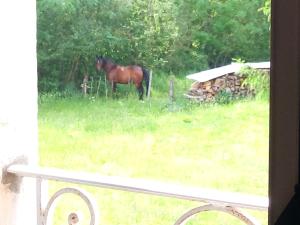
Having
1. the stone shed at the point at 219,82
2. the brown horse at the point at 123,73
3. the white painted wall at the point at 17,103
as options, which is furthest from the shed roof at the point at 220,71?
the white painted wall at the point at 17,103

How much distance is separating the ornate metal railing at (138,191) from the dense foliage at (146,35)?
22 centimetres

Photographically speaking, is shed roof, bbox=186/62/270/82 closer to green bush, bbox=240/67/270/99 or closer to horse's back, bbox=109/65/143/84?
green bush, bbox=240/67/270/99

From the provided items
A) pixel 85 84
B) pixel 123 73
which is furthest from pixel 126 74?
pixel 85 84

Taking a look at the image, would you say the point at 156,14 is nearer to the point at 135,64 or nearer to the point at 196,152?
the point at 135,64

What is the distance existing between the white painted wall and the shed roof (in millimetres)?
405

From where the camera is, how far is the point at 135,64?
1.38 meters

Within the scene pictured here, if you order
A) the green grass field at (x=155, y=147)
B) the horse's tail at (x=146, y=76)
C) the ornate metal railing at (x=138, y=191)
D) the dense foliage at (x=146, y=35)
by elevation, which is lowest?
the ornate metal railing at (x=138, y=191)

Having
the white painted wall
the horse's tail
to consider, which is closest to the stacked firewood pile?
the horse's tail

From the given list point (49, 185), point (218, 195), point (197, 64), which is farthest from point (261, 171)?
point (49, 185)

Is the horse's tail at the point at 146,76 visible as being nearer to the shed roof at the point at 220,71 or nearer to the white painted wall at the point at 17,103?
the shed roof at the point at 220,71

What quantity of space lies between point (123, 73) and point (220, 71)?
0.81 ft

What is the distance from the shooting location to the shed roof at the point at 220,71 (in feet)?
4.03

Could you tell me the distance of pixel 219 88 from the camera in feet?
4.25

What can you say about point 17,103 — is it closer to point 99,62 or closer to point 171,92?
point 99,62
